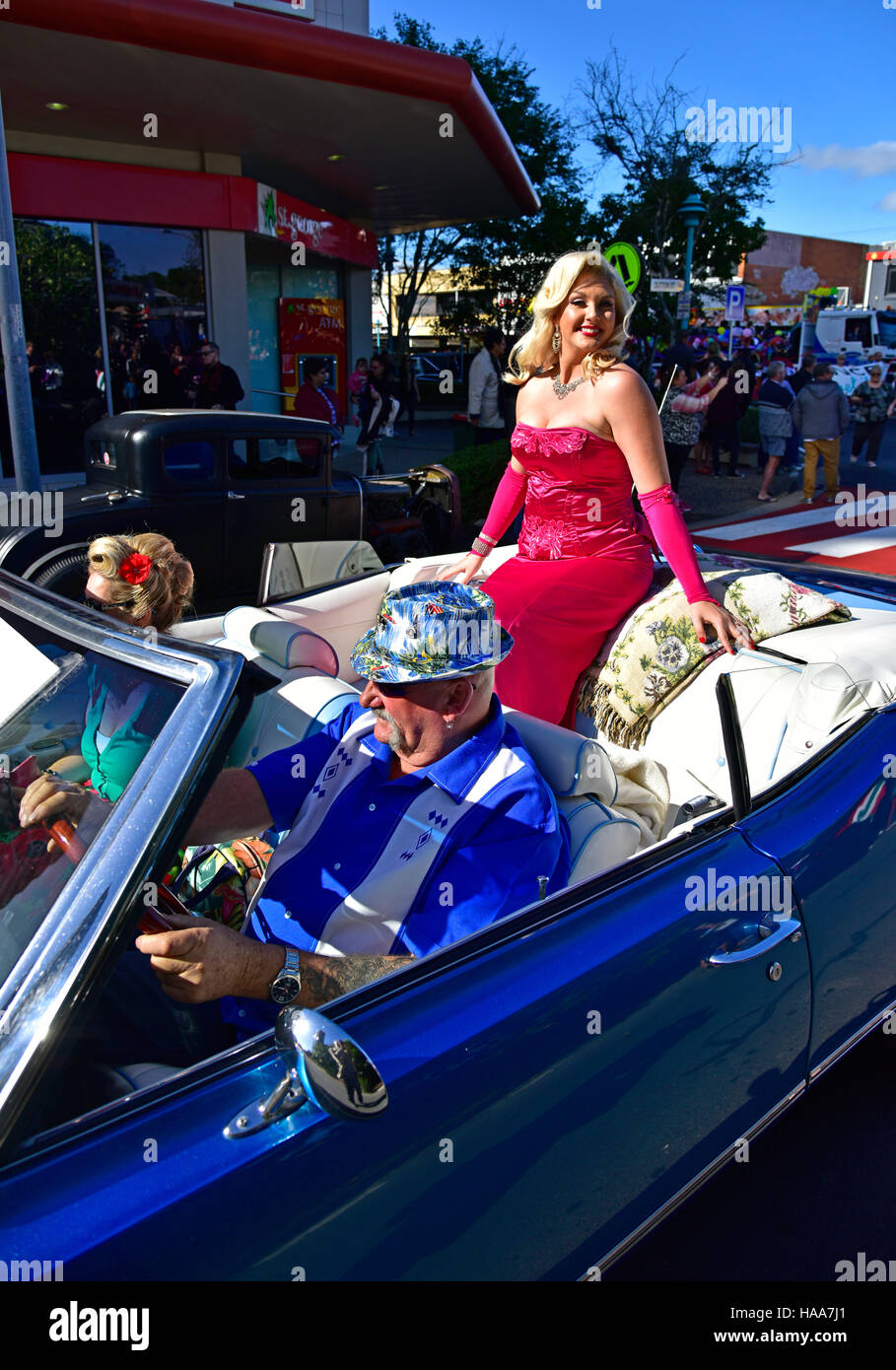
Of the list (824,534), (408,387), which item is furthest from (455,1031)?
(408,387)

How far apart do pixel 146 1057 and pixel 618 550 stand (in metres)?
2.23

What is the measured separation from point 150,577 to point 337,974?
4.31 feet

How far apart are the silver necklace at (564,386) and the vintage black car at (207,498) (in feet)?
10.8

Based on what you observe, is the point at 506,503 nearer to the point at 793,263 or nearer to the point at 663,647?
the point at 663,647

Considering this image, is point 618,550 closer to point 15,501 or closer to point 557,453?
point 557,453

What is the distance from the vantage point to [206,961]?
5.22 feet

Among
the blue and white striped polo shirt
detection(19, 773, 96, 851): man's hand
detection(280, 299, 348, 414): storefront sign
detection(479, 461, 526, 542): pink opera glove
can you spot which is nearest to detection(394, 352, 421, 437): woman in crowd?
detection(280, 299, 348, 414): storefront sign

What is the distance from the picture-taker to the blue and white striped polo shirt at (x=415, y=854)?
6.05 ft

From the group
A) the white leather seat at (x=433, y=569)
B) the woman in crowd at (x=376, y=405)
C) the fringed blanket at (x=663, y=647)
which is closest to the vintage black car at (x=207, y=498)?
the white leather seat at (x=433, y=569)

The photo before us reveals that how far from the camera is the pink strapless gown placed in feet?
9.86

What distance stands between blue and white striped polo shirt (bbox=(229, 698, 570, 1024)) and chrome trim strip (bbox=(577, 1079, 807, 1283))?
60cm

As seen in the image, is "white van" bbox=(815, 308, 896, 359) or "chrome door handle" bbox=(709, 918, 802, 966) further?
"white van" bbox=(815, 308, 896, 359)

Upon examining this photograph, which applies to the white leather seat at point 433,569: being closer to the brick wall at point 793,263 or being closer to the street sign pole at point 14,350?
the street sign pole at point 14,350

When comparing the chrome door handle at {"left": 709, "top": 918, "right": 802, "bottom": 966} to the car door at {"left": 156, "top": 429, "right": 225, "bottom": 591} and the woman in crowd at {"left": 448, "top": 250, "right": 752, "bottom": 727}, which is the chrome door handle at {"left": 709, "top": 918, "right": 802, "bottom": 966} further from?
the car door at {"left": 156, "top": 429, "right": 225, "bottom": 591}
